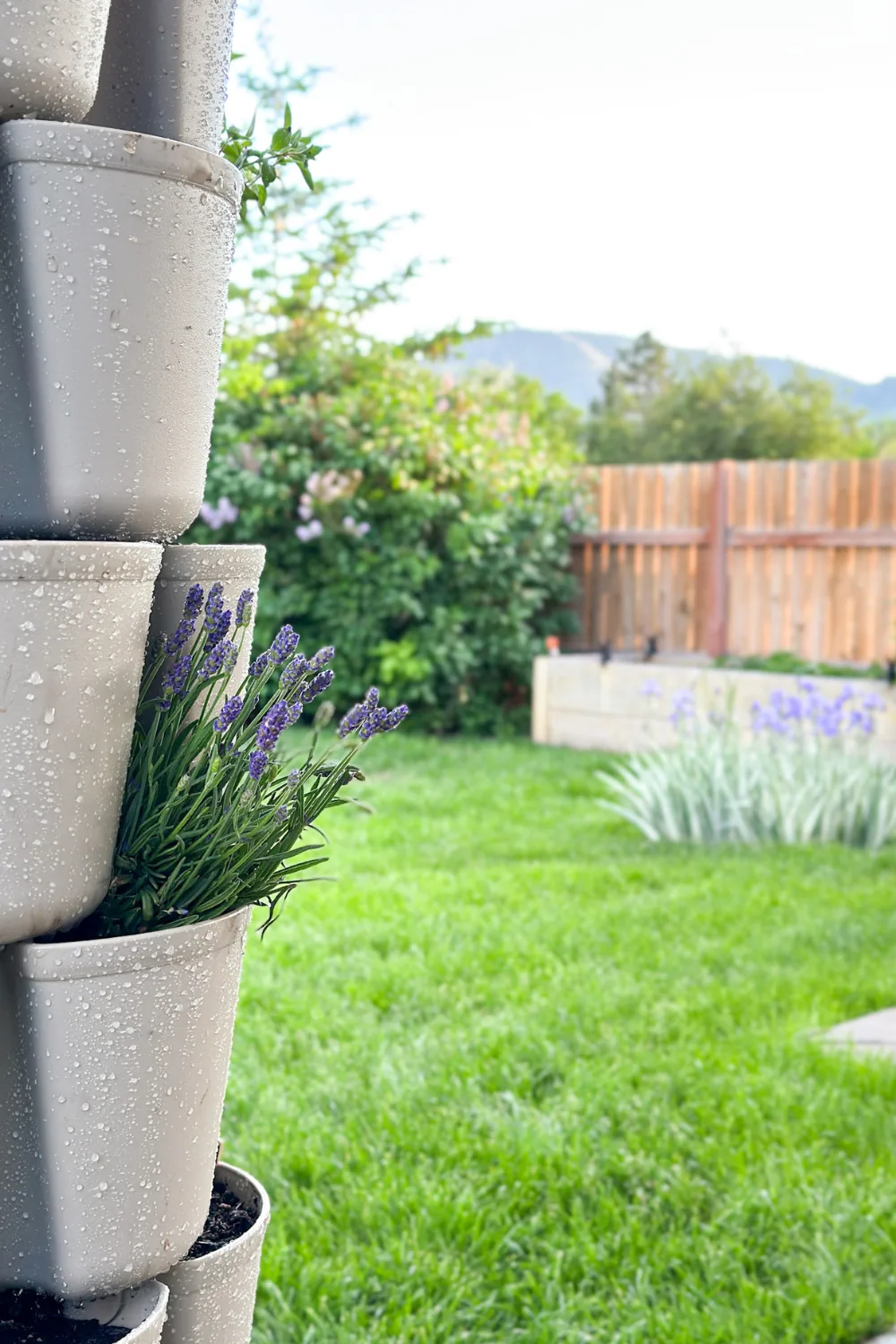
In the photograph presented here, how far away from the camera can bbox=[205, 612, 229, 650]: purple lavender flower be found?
1109 millimetres

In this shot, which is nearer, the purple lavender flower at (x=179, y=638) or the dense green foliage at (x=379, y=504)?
the purple lavender flower at (x=179, y=638)

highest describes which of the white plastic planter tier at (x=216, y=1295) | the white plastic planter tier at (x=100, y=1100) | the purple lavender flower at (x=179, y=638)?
the purple lavender flower at (x=179, y=638)

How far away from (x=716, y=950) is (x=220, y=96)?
316cm

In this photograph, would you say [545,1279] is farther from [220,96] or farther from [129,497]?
[220,96]

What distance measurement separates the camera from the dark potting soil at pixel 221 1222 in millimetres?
1194

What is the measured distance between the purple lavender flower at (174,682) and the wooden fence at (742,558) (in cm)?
816

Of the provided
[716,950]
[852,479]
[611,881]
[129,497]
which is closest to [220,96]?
[129,497]

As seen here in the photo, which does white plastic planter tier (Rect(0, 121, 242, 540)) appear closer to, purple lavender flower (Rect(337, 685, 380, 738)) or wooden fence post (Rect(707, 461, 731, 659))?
purple lavender flower (Rect(337, 685, 380, 738))

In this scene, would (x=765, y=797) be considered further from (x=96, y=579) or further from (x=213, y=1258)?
(x=96, y=579)

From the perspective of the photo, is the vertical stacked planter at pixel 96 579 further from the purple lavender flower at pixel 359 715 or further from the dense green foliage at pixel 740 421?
the dense green foliage at pixel 740 421

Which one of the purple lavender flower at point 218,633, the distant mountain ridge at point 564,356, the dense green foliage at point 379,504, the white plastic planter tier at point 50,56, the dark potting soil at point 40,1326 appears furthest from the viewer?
the distant mountain ridge at point 564,356

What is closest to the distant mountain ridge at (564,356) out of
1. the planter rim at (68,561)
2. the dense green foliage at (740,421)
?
the dense green foliage at (740,421)

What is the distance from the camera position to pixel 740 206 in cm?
3644

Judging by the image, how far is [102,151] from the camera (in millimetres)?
940
